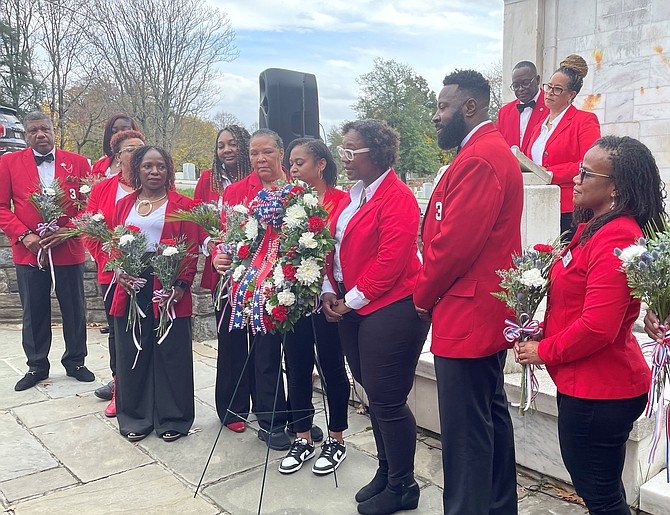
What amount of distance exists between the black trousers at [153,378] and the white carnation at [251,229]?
1171 mm

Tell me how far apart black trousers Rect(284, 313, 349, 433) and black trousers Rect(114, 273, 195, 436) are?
34.5 inches

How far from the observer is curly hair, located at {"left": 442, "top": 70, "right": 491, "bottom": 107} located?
2711mm

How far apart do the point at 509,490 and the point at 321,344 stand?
4.46 ft

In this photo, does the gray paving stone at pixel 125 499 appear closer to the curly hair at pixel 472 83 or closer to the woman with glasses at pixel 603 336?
the woman with glasses at pixel 603 336

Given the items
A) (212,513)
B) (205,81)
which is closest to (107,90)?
(205,81)

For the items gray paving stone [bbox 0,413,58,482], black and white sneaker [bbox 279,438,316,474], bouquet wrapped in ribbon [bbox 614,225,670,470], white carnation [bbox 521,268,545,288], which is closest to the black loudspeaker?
black and white sneaker [bbox 279,438,316,474]

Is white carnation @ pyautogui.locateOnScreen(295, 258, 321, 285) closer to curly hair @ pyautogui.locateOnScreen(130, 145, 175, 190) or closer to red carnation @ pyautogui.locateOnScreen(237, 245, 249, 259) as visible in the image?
red carnation @ pyautogui.locateOnScreen(237, 245, 249, 259)

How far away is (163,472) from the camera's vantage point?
3.82m

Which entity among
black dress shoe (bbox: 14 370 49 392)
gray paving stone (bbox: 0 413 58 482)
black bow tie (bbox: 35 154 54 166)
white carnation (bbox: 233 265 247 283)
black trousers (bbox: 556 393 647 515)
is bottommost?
gray paving stone (bbox: 0 413 58 482)

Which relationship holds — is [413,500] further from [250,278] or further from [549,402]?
[250,278]

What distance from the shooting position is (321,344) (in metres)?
3.76

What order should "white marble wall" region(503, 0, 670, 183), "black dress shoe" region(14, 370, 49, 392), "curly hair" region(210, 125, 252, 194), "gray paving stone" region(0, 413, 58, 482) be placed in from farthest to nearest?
1. "white marble wall" region(503, 0, 670, 183)
2. "black dress shoe" region(14, 370, 49, 392)
3. "curly hair" region(210, 125, 252, 194)
4. "gray paving stone" region(0, 413, 58, 482)

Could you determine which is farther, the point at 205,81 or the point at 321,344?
the point at 205,81

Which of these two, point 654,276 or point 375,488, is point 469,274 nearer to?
point 654,276
